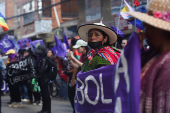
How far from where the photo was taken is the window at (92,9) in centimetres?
1848

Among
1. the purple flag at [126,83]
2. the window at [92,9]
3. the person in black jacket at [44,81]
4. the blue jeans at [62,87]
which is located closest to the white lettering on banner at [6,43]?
the blue jeans at [62,87]

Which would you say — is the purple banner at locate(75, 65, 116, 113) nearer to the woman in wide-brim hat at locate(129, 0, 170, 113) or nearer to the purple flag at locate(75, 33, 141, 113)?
the purple flag at locate(75, 33, 141, 113)

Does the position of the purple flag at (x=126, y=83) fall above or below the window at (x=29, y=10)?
above

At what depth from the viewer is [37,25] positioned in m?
26.2

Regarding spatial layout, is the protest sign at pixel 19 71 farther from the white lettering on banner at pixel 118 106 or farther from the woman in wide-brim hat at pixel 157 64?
the woman in wide-brim hat at pixel 157 64

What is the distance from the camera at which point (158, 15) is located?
2020 millimetres

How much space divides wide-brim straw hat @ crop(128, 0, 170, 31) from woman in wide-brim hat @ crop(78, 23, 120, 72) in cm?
147

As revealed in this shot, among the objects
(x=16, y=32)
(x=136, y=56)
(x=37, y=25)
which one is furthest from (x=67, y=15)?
(x=136, y=56)

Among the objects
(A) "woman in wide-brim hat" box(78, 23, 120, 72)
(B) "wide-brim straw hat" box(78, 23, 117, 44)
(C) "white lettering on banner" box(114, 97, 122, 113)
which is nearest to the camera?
(C) "white lettering on banner" box(114, 97, 122, 113)

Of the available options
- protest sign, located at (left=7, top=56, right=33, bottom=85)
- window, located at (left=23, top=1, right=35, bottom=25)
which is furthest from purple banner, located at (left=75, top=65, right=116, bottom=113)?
window, located at (left=23, top=1, right=35, bottom=25)

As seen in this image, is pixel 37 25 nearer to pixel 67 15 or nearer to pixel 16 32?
pixel 67 15

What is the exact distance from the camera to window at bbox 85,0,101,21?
728 inches

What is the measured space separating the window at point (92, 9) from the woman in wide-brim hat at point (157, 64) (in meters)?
16.4

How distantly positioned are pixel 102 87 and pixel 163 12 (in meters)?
1.46
